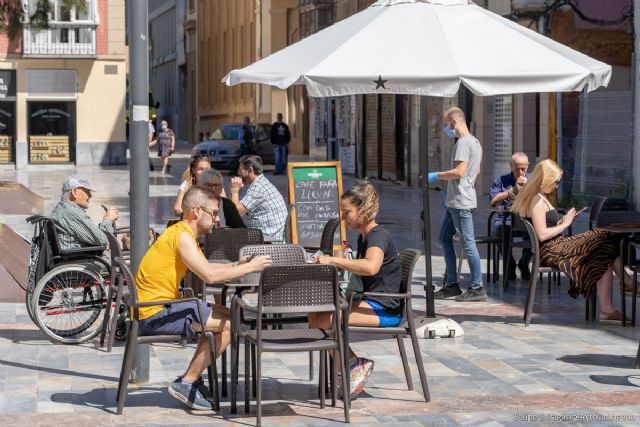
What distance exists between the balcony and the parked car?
6715mm

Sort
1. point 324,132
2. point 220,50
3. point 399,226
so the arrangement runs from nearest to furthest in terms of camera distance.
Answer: point 399,226
point 324,132
point 220,50

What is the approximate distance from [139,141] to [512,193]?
584 cm

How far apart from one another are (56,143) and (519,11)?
23.9 m

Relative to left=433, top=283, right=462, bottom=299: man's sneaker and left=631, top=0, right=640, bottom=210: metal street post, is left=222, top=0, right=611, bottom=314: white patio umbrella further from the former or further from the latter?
left=631, top=0, right=640, bottom=210: metal street post

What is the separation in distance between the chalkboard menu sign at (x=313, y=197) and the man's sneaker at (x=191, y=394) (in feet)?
22.0

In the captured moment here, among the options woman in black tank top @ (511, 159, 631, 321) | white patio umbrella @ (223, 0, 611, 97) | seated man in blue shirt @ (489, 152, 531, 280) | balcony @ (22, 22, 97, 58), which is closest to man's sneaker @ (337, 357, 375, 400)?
white patio umbrella @ (223, 0, 611, 97)

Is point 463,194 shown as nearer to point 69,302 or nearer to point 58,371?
point 69,302

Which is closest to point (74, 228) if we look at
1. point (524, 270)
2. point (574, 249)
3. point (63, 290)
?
point (63, 290)

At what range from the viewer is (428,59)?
385 inches

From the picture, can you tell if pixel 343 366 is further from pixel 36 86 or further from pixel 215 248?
pixel 36 86

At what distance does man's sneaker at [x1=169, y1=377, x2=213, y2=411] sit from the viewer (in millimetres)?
8000

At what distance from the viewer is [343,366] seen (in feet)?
25.3

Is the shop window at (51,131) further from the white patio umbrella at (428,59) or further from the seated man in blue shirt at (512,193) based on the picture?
the white patio umbrella at (428,59)

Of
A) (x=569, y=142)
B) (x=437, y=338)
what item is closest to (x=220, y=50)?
(x=569, y=142)
